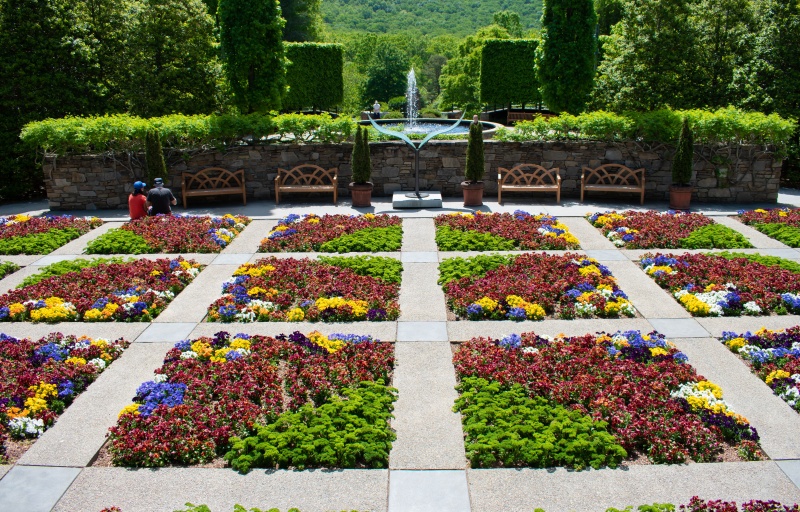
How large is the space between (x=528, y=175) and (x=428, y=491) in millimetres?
10403

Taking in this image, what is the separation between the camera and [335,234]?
11.5 meters

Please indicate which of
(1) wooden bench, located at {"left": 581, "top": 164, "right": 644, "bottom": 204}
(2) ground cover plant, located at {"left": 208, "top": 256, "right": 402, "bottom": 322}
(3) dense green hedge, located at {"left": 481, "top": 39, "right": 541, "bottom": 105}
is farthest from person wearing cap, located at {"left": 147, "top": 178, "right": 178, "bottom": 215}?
(3) dense green hedge, located at {"left": 481, "top": 39, "right": 541, "bottom": 105}

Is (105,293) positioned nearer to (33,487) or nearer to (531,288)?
(33,487)

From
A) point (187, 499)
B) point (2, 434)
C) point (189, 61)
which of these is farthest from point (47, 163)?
point (187, 499)

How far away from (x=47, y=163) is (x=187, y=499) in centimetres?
1125

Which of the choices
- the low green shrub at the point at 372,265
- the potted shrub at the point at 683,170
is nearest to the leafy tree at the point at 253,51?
the low green shrub at the point at 372,265

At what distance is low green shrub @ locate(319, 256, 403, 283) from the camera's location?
9.46 meters

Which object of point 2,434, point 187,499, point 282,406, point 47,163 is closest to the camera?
point 187,499

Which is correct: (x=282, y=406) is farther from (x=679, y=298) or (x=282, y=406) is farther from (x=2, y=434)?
(x=679, y=298)

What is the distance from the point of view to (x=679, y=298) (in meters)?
8.52

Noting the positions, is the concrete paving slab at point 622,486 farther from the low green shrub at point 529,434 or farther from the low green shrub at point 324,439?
the low green shrub at point 324,439

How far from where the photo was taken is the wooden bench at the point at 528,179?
14.0 m

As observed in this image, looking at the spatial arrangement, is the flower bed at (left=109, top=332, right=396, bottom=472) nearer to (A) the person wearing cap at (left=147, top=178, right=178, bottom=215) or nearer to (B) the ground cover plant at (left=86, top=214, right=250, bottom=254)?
(B) the ground cover plant at (left=86, top=214, right=250, bottom=254)

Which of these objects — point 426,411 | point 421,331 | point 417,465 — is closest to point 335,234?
point 421,331
